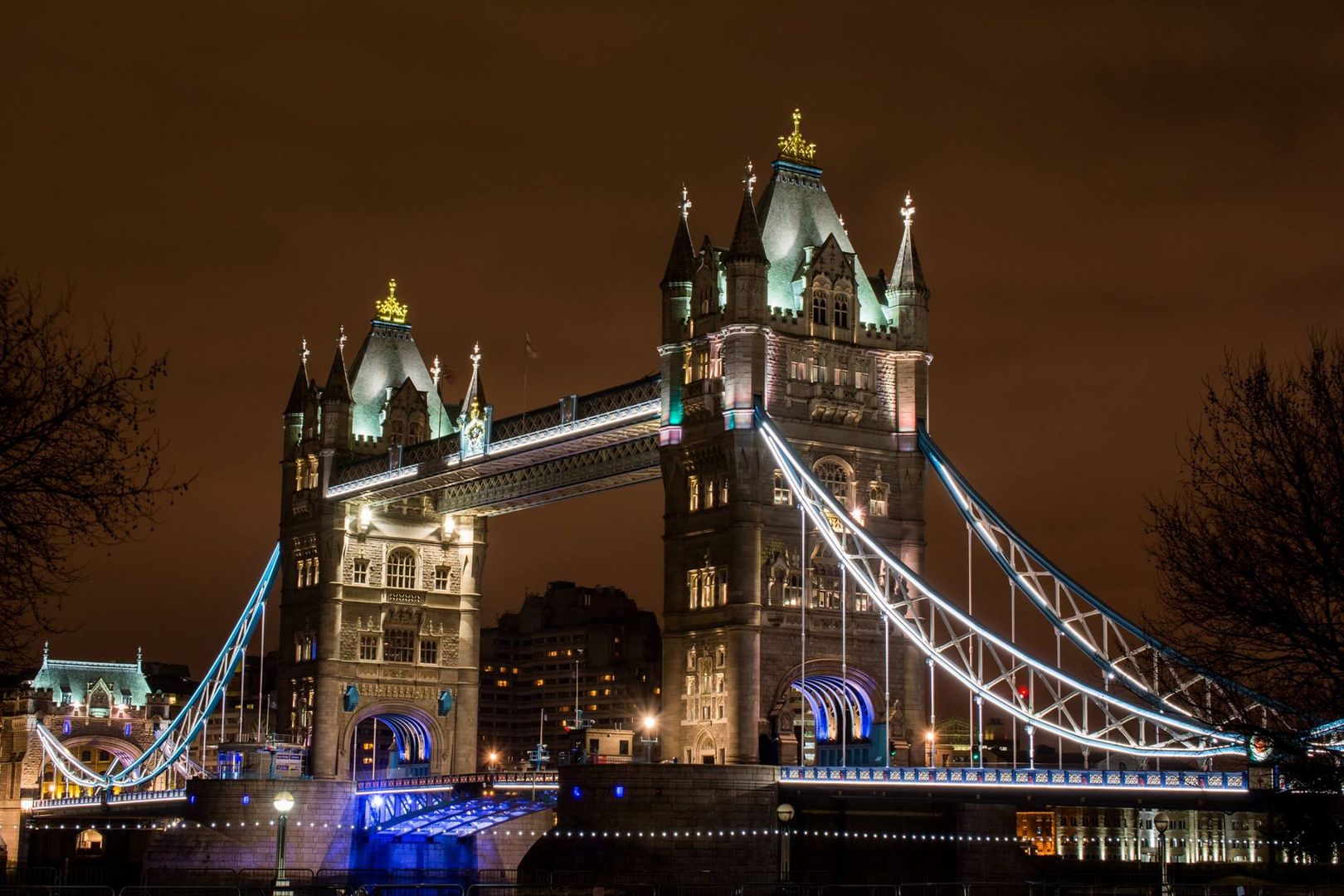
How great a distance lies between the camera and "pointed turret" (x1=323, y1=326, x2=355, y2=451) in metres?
104

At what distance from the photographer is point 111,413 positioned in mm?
34875

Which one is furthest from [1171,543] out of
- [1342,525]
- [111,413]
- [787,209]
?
[787,209]

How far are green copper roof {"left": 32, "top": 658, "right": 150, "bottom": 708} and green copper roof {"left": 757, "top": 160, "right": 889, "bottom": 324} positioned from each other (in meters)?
88.3

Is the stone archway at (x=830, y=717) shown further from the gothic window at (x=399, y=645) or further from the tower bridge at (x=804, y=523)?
the gothic window at (x=399, y=645)

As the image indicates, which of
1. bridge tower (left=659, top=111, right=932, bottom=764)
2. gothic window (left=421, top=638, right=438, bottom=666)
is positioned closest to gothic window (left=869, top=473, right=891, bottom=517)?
bridge tower (left=659, top=111, right=932, bottom=764)

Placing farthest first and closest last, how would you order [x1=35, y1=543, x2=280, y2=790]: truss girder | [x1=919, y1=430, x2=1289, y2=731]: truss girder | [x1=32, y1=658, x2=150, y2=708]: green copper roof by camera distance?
[x1=32, y1=658, x2=150, y2=708]: green copper roof, [x1=35, y1=543, x2=280, y2=790]: truss girder, [x1=919, y1=430, x2=1289, y2=731]: truss girder

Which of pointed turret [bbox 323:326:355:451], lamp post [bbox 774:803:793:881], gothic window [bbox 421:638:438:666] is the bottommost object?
lamp post [bbox 774:803:793:881]

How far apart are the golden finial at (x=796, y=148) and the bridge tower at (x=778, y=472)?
9 cm

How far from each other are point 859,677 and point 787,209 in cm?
1702

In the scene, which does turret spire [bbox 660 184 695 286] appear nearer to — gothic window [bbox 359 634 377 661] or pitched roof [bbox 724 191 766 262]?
pitched roof [bbox 724 191 766 262]

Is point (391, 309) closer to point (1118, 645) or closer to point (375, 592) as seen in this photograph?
point (375, 592)

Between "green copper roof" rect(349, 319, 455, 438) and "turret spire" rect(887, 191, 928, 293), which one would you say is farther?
"green copper roof" rect(349, 319, 455, 438)

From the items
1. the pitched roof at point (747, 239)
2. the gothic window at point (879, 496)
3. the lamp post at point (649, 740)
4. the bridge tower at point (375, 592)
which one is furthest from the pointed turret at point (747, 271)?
the bridge tower at point (375, 592)

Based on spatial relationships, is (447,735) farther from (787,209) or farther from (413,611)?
(787,209)
